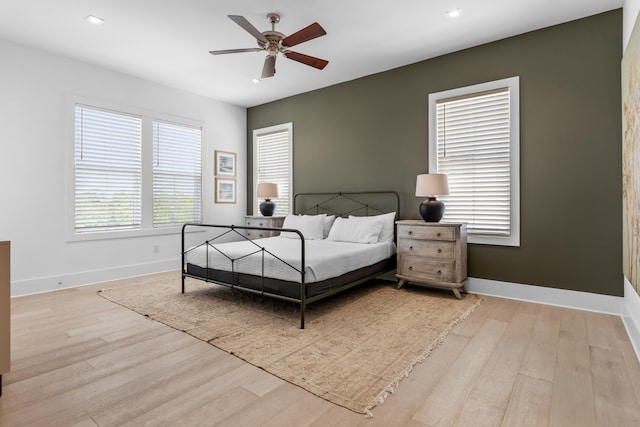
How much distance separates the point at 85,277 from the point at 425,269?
432 centimetres

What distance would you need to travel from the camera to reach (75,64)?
172 inches

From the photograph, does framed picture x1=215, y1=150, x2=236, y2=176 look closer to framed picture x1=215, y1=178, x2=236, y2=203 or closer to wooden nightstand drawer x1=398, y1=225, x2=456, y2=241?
framed picture x1=215, y1=178, x2=236, y2=203

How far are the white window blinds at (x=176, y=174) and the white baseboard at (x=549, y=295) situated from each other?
4.42 meters

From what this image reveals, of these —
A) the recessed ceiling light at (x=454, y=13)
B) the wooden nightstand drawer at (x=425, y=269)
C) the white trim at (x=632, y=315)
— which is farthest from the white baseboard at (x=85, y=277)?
the white trim at (x=632, y=315)

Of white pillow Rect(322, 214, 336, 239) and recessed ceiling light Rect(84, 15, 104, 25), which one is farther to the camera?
white pillow Rect(322, 214, 336, 239)

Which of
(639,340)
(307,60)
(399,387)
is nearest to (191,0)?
(307,60)

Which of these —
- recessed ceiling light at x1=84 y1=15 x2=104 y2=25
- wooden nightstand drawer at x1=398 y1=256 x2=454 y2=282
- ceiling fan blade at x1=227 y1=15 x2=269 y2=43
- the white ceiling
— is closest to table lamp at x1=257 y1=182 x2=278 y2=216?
the white ceiling

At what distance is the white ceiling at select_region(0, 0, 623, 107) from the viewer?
316 cm

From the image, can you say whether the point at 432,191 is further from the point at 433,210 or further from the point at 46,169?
the point at 46,169

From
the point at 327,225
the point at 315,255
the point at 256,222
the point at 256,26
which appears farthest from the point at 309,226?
the point at 256,26

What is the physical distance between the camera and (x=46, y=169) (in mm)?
4137

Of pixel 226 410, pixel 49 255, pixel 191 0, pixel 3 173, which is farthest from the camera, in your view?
pixel 49 255

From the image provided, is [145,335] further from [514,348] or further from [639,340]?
[639,340]

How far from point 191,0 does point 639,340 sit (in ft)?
14.6
